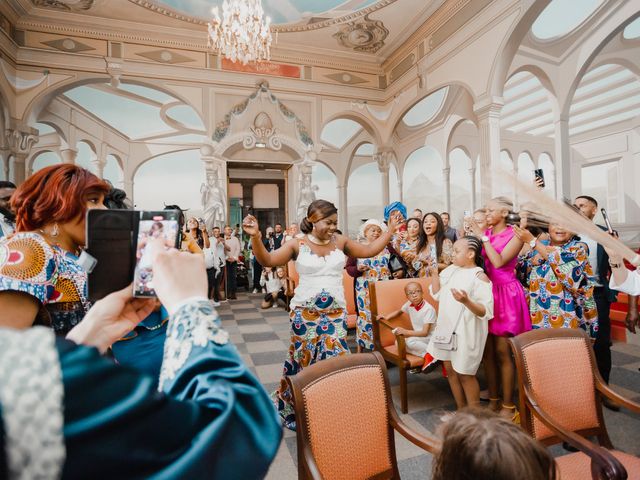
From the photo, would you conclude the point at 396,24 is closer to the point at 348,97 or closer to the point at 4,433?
the point at 348,97

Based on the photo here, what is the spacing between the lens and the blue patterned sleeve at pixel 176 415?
30 cm

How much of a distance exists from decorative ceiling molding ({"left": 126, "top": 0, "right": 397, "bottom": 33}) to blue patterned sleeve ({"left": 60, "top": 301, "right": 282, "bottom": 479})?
7981mm

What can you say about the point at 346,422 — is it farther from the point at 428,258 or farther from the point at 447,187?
the point at 447,187

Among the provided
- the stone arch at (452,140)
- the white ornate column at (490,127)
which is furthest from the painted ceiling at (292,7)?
the stone arch at (452,140)

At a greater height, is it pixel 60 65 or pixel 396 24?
pixel 396 24

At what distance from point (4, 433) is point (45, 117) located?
34.6 ft

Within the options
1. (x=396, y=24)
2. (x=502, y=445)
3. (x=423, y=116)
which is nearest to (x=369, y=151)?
(x=423, y=116)

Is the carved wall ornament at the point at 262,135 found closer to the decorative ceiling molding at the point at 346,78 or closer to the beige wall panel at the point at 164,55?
the beige wall panel at the point at 164,55

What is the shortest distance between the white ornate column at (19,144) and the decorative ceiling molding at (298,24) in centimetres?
319

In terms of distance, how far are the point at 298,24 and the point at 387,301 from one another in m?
6.87

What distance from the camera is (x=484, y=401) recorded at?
2.72 meters

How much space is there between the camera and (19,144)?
6.69 metres

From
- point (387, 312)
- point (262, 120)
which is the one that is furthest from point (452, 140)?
point (387, 312)

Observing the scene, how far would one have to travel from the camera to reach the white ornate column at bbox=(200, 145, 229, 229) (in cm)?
789
